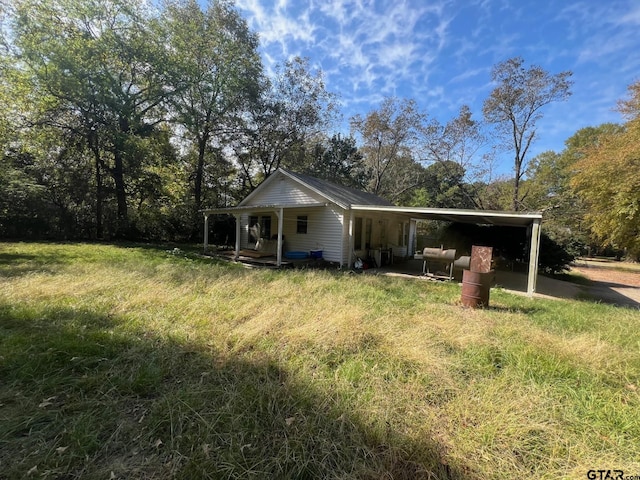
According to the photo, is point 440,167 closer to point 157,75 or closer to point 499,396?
point 157,75

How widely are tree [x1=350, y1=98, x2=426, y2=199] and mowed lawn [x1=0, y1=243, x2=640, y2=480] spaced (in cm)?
2228

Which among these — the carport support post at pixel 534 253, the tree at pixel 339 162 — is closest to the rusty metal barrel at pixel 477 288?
the carport support post at pixel 534 253

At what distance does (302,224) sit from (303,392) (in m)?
10.5

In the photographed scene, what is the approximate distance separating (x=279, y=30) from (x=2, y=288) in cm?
1588

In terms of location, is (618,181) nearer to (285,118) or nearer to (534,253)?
(534,253)

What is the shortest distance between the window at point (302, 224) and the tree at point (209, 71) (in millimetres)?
9355

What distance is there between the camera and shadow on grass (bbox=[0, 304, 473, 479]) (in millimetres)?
1875

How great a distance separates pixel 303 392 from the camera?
8.71ft

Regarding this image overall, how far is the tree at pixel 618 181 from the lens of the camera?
31.4 feet

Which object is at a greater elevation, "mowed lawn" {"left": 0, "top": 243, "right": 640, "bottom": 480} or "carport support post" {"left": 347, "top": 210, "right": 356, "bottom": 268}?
"carport support post" {"left": 347, "top": 210, "right": 356, "bottom": 268}

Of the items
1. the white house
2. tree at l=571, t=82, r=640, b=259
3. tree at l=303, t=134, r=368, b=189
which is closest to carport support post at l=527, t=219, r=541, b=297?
the white house

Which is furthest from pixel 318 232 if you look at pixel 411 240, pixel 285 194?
pixel 411 240

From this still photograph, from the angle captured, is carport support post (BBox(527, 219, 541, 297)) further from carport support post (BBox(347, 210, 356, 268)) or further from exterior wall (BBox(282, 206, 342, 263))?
exterior wall (BBox(282, 206, 342, 263))

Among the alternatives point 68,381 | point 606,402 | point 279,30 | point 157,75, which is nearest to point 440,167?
point 279,30
